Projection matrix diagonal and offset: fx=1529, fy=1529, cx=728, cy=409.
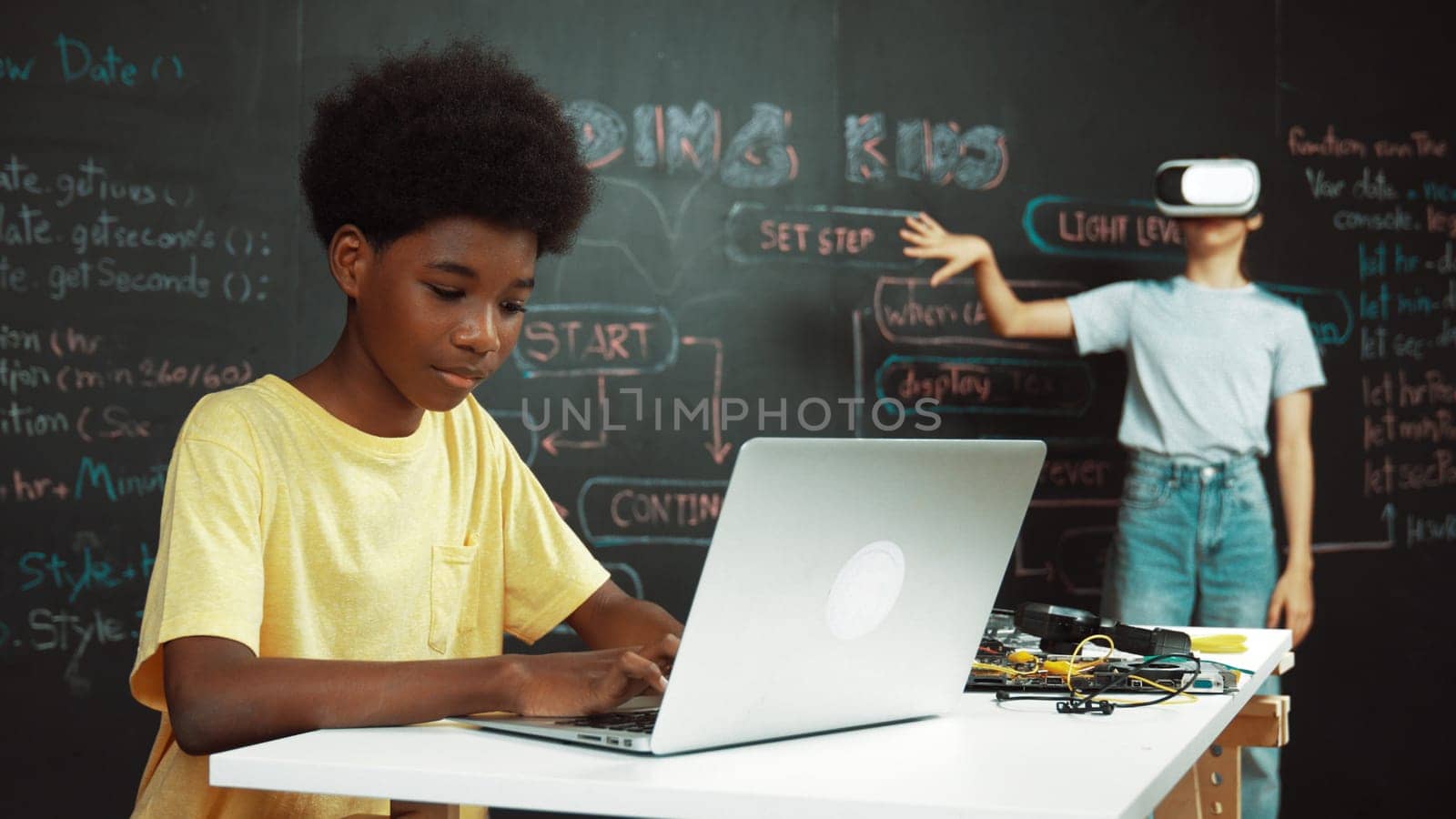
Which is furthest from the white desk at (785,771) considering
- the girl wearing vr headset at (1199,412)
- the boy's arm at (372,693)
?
the girl wearing vr headset at (1199,412)

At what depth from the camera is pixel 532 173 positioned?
5.18ft

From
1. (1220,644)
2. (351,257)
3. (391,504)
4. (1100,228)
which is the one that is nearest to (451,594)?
(391,504)

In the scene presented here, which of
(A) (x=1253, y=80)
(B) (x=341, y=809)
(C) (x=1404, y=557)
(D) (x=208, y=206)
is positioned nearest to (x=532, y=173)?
(B) (x=341, y=809)

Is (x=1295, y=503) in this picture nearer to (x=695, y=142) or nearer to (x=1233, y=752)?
(x=695, y=142)

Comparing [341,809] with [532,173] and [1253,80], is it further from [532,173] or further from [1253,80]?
[1253,80]

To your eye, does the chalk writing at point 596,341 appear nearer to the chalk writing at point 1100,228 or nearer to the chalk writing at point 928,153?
the chalk writing at point 928,153

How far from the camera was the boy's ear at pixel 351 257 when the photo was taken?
1570 millimetres

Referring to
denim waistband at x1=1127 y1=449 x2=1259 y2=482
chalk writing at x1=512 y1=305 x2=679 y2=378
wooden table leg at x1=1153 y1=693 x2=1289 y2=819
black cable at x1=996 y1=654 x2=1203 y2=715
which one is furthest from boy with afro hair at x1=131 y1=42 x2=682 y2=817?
denim waistband at x1=1127 y1=449 x2=1259 y2=482

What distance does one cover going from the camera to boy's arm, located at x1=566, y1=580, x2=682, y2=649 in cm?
169

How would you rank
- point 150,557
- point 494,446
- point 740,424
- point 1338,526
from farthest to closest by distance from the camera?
point 1338,526
point 740,424
point 150,557
point 494,446

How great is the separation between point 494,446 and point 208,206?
1.90 metres

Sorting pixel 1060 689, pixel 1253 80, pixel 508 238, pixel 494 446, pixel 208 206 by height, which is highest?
pixel 1253 80

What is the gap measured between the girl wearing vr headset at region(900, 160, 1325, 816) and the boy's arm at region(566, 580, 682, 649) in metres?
2.18

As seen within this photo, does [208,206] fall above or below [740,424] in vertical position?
above
